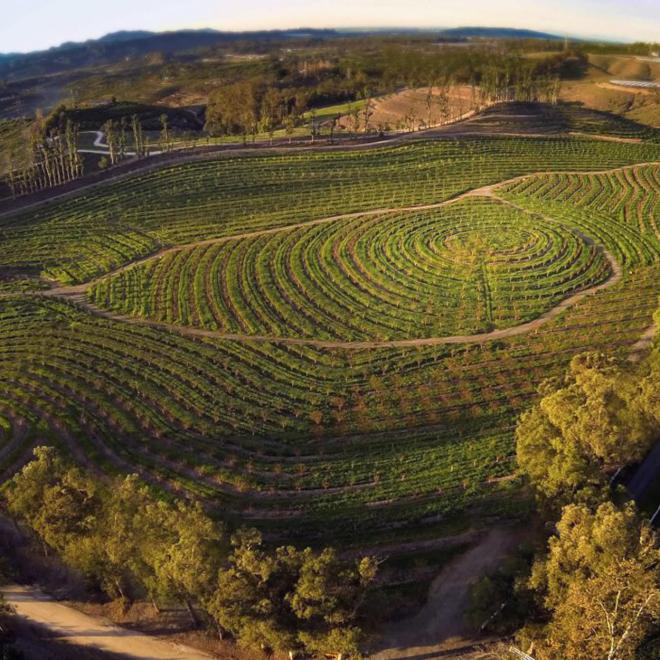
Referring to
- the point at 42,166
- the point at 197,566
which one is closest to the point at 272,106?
the point at 42,166

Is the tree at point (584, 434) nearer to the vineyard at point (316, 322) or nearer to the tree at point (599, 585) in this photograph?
the vineyard at point (316, 322)

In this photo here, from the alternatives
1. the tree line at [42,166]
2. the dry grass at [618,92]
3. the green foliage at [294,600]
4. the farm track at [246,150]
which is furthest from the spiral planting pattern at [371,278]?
the dry grass at [618,92]

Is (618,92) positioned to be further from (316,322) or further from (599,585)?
(599,585)

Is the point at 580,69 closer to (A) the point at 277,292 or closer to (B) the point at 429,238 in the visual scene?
(B) the point at 429,238

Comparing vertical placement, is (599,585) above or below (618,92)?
below

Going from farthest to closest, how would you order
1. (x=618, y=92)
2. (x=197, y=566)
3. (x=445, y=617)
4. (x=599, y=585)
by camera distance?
(x=618, y=92) → (x=445, y=617) → (x=197, y=566) → (x=599, y=585)

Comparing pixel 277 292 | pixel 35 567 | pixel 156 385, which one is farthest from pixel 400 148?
pixel 35 567
